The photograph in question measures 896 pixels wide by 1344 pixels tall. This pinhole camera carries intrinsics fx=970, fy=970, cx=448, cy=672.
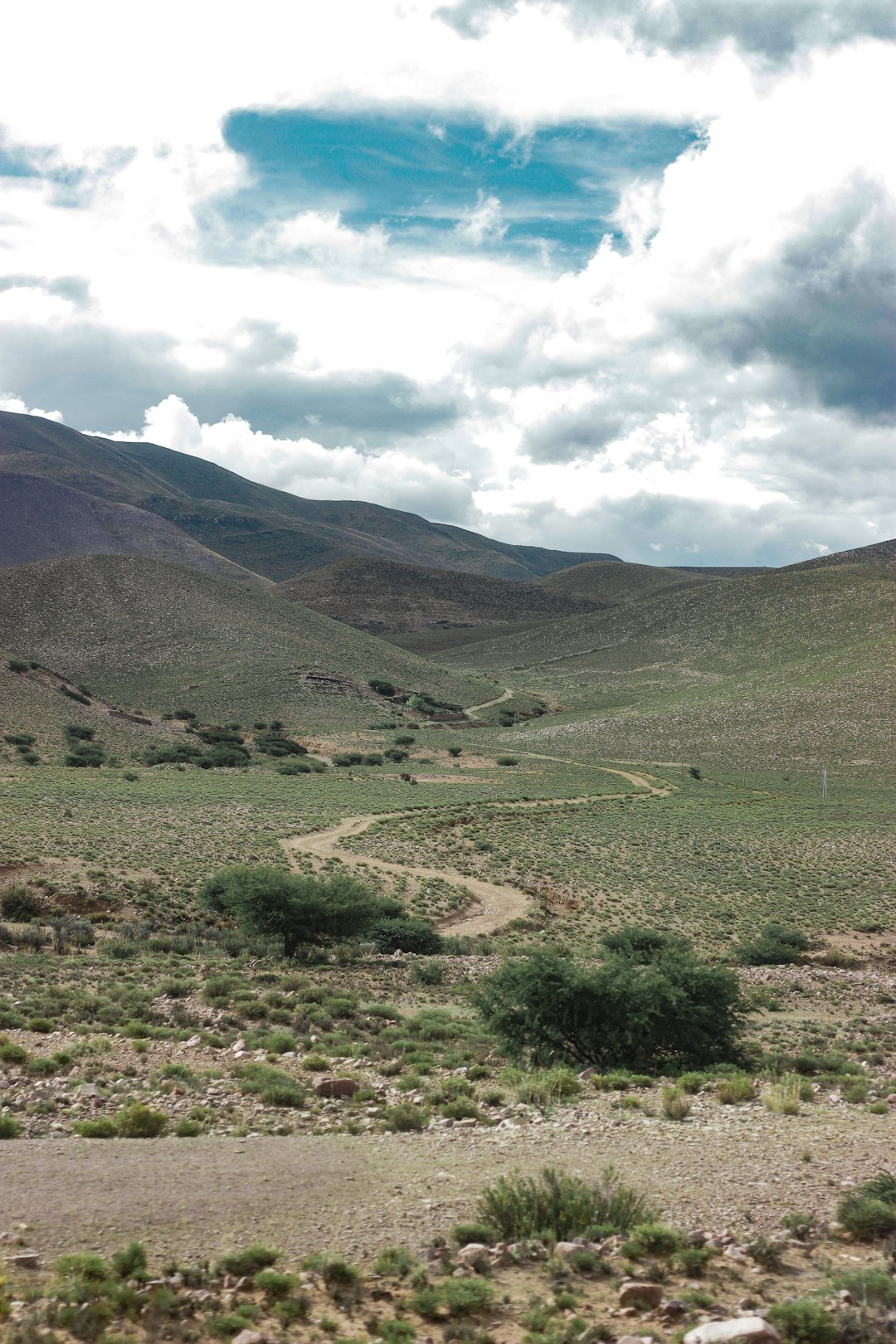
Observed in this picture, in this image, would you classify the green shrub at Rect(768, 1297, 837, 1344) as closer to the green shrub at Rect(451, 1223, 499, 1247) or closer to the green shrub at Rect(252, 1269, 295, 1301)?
the green shrub at Rect(451, 1223, 499, 1247)

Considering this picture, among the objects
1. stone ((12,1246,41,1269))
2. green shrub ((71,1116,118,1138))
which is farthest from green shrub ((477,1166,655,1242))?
green shrub ((71,1116,118,1138))

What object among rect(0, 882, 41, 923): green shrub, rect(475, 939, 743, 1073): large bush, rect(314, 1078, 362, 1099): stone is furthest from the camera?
rect(0, 882, 41, 923): green shrub

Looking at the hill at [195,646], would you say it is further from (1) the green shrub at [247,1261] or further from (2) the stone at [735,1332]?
(2) the stone at [735,1332]

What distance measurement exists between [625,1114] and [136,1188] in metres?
6.66

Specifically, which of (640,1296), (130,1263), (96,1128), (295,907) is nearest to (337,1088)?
(96,1128)

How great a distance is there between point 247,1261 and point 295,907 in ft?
61.7

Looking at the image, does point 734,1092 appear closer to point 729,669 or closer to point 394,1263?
point 394,1263

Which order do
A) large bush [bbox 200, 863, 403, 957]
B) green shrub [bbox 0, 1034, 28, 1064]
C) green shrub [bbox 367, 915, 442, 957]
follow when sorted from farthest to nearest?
green shrub [bbox 367, 915, 442, 957]
large bush [bbox 200, 863, 403, 957]
green shrub [bbox 0, 1034, 28, 1064]

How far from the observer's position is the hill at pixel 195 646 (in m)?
93.6

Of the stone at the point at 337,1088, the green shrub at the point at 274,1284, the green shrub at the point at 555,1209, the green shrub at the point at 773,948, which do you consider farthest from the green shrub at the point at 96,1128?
the green shrub at the point at 773,948

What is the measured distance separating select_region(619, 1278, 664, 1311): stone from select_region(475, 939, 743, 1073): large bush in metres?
9.40

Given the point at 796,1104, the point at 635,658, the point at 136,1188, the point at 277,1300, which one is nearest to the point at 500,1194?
the point at 277,1300

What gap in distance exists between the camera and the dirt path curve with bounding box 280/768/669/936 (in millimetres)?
33250

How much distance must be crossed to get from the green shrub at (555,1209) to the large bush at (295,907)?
17.7 m
